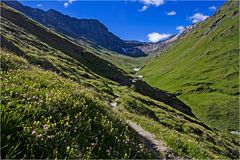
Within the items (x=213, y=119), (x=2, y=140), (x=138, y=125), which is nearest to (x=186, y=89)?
(x=213, y=119)

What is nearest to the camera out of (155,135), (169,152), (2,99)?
(2,99)

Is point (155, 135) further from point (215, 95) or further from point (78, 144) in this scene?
point (215, 95)

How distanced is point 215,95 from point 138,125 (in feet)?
514

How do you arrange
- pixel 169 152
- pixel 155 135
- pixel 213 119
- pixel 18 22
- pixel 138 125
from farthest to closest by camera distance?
1. pixel 213 119
2. pixel 18 22
3. pixel 138 125
4. pixel 155 135
5. pixel 169 152

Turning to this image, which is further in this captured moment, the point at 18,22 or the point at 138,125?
the point at 18,22

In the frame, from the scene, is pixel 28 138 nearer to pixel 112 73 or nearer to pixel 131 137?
pixel 131 137

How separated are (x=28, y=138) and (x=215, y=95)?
168 m

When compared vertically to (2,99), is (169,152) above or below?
below

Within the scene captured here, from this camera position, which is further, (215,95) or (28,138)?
(215,95)

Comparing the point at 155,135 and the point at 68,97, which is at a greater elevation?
the point at 68,97

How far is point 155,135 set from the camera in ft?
53.7


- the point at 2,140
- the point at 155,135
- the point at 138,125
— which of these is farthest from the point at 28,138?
the point at 138,125

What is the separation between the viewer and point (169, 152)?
13.7 metres

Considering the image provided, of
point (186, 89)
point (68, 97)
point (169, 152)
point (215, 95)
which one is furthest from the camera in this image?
point (186, 89)
